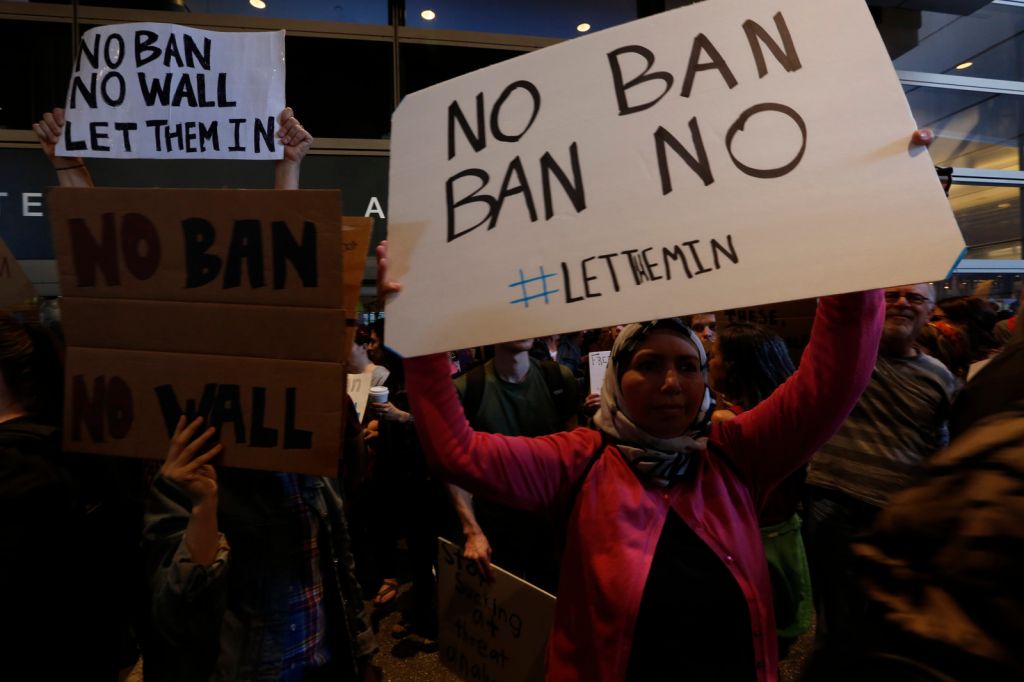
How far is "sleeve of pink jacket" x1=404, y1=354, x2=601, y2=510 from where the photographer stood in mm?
1180

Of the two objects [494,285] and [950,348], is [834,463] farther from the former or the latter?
Answer: [494,285]

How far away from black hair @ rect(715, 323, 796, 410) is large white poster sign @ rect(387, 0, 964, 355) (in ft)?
5.10

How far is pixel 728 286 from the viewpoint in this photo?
3.14ft

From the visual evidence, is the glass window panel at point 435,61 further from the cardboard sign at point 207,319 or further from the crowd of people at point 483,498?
the cardboard sign at point 207,319

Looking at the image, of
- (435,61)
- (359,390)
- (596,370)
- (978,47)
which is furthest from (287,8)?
(978,47)

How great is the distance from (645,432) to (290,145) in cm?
168

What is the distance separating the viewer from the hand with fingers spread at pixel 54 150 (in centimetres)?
192

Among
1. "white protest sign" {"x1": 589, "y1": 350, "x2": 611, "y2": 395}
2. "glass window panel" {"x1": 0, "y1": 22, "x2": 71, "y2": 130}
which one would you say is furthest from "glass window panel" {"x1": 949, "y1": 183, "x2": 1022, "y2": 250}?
"glass window panel" {"x1": 0, "y1": 22, "x2": 71, "y2": 130}

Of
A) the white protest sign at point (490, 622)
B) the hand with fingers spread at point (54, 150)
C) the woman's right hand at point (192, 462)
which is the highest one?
the hand with fingers spread at point (54, 150)

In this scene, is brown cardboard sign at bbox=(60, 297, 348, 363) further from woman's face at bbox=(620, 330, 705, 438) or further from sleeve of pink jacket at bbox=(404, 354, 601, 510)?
woman's face at bbox=(620, 330, 705, 438)

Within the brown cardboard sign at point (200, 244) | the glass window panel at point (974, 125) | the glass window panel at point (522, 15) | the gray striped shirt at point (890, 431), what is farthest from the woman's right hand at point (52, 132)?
the glass window panel at point (974, 125)

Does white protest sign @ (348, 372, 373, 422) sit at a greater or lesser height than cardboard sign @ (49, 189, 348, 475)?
lesser

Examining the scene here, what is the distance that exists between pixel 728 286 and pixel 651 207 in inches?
8.3

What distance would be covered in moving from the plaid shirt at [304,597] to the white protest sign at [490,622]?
513mm
